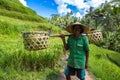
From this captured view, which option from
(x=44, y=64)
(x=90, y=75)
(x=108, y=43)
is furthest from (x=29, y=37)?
(x=108, y=43)

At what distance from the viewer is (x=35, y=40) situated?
7.19 m

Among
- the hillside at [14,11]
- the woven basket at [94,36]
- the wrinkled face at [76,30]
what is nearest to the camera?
the wrinkled face at [76,30]

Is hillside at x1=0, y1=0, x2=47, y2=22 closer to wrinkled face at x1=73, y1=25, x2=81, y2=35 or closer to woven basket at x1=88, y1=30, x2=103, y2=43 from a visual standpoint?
woven basket at x1=88, y1=30, x2=103, y2=43

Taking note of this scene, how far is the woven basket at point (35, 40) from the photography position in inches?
284

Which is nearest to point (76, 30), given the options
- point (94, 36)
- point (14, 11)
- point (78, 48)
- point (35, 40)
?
point (78, 48)

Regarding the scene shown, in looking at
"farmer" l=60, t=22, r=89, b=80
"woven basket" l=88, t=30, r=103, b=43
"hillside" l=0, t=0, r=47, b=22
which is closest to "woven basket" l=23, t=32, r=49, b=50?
"farmer" l=60, t=22, r=89, b=80

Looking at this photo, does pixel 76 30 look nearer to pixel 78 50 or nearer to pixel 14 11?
pixel 78 50

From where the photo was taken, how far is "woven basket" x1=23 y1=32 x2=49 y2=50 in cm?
720

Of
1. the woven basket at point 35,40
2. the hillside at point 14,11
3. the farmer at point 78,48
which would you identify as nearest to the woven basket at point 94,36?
the farmer at point 78,48

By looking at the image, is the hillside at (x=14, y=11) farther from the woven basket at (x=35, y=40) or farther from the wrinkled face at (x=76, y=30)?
the wrinkled face at (x=76, y=30)

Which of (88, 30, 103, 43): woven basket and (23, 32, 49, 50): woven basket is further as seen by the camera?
(88, 30, 103, 43): woven basket

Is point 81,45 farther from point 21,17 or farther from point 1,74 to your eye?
point 21,17

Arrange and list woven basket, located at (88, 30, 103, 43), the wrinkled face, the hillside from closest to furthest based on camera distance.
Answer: the wrinkled face < woven basket, located at (88, 30, 103, 43) < the hillside

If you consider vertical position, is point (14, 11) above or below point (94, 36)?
above
